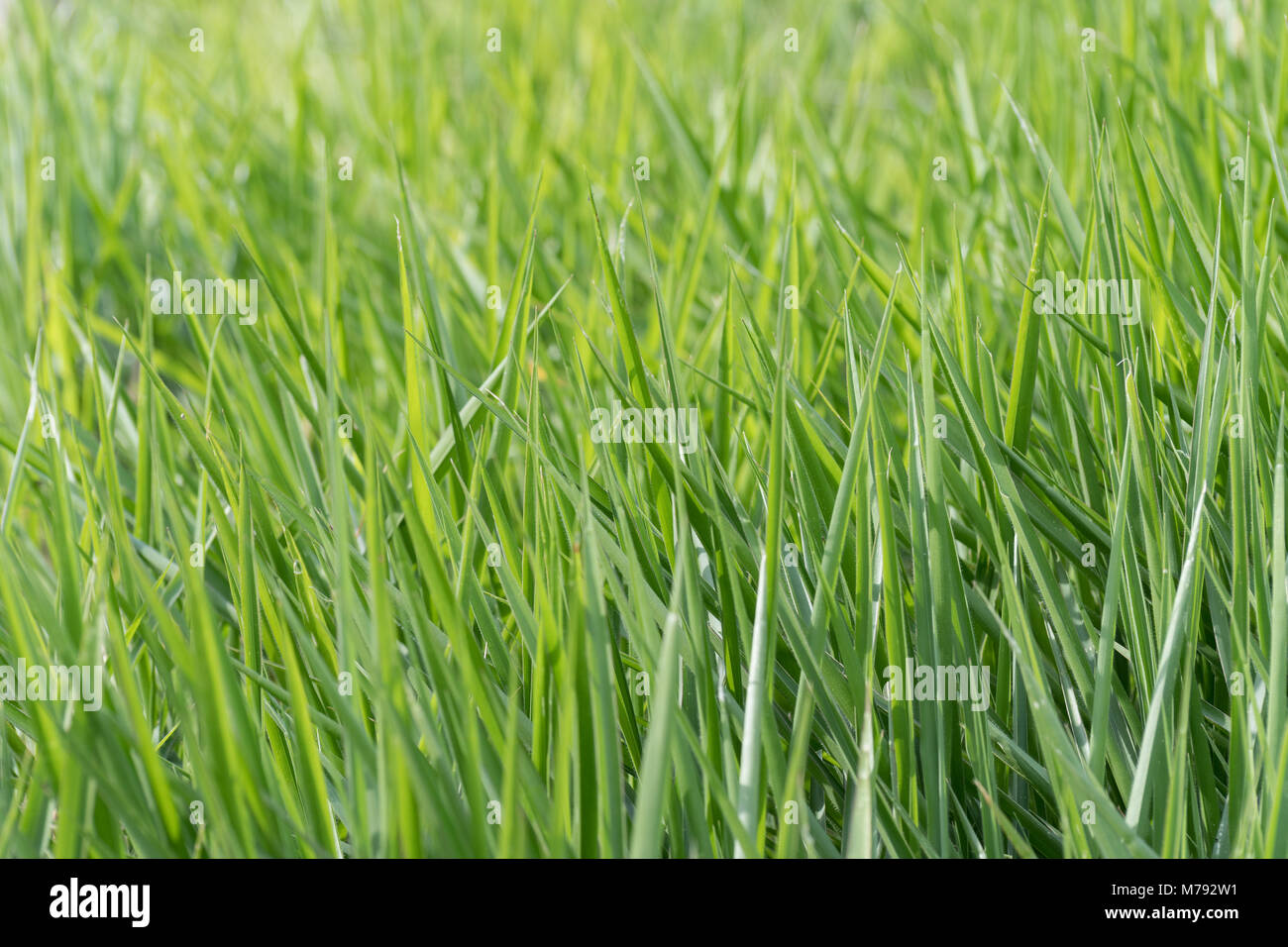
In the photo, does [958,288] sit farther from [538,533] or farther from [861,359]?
[538,533]

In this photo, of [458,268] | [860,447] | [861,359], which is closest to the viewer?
[860,447]

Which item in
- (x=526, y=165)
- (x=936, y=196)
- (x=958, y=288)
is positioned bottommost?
(x=958, y=288)

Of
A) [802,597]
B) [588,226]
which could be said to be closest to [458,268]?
[588,226]

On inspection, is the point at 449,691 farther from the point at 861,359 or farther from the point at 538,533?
the point at 861,359

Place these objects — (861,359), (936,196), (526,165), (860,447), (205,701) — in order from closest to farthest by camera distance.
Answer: (205,701), (860,447), (861,359), (936,196), (526,165)

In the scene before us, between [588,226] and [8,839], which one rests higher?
[588,226]

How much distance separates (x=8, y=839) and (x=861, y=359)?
69 centimetres

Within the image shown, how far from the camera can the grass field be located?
596mm

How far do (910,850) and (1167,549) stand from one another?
10.2 inches

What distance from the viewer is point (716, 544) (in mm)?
752

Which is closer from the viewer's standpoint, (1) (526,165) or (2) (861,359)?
(2) (861,359)

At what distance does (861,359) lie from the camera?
2.85 feet

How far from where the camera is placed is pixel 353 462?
0.95 m

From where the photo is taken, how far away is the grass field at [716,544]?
0.60 meters
